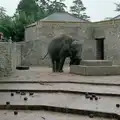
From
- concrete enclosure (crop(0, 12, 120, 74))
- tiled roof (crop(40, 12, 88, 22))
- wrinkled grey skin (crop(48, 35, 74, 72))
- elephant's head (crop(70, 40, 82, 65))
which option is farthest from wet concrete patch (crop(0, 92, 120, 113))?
tiled roof (crop(40, 12, 88, 22))

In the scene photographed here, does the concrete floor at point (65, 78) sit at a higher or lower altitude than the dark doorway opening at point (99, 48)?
lower

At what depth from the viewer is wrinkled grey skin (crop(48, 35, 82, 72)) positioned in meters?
13.8

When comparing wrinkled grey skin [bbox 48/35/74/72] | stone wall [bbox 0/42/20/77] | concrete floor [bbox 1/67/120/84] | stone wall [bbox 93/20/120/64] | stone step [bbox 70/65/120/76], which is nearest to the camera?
concrete floor [bbox 1/67/120/84]

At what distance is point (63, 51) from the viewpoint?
13750 millimetres

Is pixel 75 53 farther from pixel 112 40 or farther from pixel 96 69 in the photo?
pixel 112 40

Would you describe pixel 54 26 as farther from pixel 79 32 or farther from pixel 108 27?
pixel 108 27

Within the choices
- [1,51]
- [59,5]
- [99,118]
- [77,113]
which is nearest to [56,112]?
[77,113]

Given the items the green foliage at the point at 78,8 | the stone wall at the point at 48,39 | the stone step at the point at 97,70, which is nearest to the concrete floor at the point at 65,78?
the stone step at the point at 97,70

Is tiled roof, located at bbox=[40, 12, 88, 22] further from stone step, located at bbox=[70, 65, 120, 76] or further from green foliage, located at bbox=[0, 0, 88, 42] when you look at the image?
stone step, located at bbox=[70, 65, 120, 76]

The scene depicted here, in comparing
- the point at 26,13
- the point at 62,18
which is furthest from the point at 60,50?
the point at 26,13

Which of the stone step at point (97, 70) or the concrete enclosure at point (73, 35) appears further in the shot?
the concrete enclosure at point (73, 35)

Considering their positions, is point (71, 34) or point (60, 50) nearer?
point (60, 50)

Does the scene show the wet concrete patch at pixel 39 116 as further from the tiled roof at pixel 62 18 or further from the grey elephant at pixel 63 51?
the tiled roof at pixel 62 18

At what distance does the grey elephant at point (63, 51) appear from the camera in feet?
45.2
